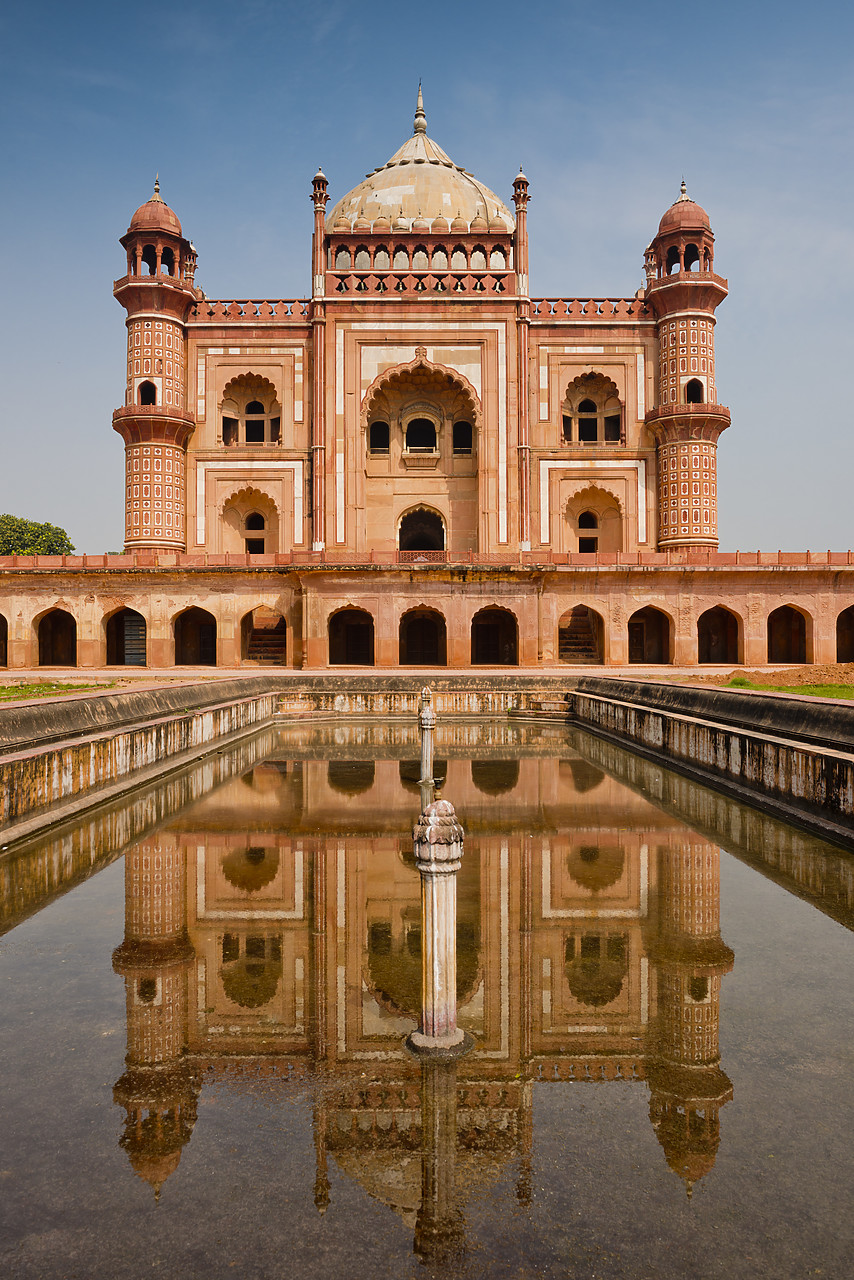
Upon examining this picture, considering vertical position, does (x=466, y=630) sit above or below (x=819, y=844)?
above

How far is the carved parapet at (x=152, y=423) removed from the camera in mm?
29016

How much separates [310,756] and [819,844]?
6619 mm

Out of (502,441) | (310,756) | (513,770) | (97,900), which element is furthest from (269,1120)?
(502,441)

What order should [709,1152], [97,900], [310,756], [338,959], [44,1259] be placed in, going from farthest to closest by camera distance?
[310,756] → [97,900] → [338,959] → [709,1152] → [44,1259]

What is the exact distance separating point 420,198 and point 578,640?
19954 mm

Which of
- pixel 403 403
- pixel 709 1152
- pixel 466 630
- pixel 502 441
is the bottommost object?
pixel 709 1152

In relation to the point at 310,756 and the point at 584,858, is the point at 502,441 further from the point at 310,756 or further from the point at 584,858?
the point at 584,858

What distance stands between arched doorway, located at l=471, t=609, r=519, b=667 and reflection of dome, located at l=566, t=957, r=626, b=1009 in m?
23.7

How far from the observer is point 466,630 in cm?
2420

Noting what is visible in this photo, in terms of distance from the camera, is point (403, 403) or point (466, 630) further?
point (403, 403)

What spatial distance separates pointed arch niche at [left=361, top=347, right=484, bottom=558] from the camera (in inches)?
1221

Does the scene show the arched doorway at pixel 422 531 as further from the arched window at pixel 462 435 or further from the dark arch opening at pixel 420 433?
the arched window at pixel 462 435

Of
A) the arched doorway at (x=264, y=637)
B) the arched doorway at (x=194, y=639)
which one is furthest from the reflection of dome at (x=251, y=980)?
the arched doorway at (x=194, y=639)

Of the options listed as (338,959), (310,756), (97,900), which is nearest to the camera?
(338,959)
